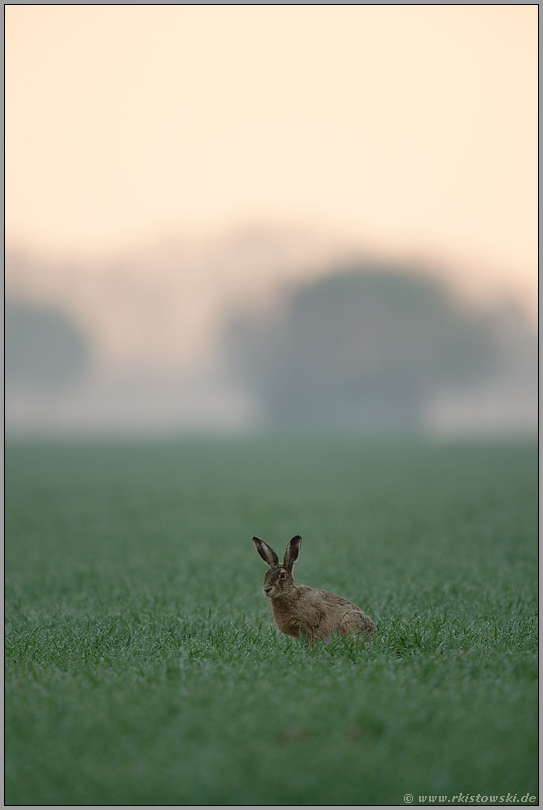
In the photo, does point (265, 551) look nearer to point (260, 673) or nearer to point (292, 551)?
point (292, 551)

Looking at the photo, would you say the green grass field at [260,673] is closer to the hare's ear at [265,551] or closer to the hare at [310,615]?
the hare at [310,615]

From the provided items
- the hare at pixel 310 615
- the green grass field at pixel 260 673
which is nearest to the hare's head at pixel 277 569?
the hare at pixel 310 615

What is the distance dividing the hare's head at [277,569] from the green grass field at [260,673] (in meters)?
0.58

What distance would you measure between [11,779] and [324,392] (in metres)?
89.6

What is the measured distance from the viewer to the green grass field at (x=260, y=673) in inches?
162

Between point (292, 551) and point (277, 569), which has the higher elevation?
point (292, 551)

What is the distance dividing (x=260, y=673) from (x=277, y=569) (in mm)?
989

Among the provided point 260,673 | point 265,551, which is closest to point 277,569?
point 265,551

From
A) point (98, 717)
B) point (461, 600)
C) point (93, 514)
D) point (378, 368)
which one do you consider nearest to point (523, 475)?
point (93, 514)

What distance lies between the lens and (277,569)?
629 cm

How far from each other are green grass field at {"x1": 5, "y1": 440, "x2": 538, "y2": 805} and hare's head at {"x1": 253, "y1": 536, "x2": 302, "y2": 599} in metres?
0.58

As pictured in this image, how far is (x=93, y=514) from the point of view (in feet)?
65.5

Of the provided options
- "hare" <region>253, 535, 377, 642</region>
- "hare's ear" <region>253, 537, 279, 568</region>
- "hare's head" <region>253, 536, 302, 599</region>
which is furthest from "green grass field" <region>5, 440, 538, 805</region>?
"hare's ear" <region>253, 537, 279, 568</region>

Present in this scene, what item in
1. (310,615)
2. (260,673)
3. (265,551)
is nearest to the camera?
(260,673)
